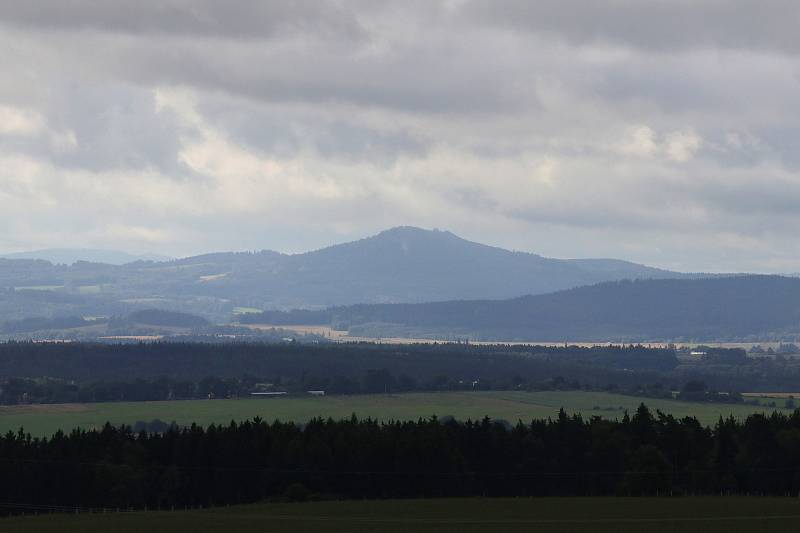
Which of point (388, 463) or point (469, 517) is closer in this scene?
point (469, 517)

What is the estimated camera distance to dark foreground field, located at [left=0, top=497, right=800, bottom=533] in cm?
10988

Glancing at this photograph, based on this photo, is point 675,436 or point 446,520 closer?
point 446,520

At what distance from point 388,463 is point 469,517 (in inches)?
1692

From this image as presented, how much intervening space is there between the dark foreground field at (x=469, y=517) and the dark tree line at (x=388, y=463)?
1782cm

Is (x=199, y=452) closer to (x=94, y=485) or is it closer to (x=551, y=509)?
(x=94, y=485)

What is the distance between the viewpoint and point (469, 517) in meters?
121

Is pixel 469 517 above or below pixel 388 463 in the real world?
below

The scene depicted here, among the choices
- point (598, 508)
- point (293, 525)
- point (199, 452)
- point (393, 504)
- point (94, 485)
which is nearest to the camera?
point (293, 525)

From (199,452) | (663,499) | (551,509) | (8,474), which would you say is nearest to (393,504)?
(551,509)

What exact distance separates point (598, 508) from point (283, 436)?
52.2 meters

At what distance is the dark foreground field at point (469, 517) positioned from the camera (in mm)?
109875

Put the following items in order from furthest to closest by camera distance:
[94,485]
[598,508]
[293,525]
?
[94,485]
[598,508]
[293,525]

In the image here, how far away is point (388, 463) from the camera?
535 ft

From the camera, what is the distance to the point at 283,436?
16950cm
